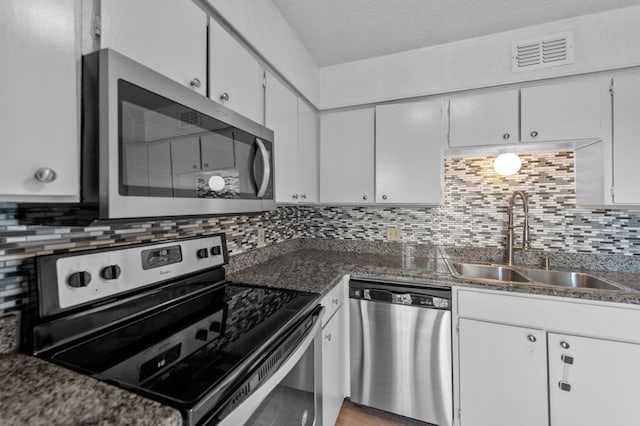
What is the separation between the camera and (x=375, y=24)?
1.65 metres

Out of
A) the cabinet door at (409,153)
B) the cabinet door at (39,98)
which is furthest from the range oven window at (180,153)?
the cabinet door at (409,153)

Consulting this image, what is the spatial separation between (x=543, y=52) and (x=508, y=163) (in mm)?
653

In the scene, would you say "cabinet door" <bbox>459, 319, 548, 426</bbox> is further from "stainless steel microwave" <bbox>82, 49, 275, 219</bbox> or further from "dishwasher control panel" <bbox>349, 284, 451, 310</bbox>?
"stainless steel microwave" <bbox>82, 49, 275, 219</bbox>

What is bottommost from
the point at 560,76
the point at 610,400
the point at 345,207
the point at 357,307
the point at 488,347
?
the point at 610,400

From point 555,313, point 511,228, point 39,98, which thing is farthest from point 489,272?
point 39,98

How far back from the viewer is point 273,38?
1495 millimetres

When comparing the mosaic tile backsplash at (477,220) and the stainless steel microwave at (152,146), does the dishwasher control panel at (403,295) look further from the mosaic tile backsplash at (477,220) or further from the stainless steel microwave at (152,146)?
the stainless steel microwave at (152,146)

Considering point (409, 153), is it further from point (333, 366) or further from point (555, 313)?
point (333, 366)

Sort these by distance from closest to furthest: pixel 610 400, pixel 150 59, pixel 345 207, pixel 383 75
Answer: pixel 150 59
pixel 610 400
pixel 383 75
pixel 345 207

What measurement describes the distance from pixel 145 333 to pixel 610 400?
199 cm

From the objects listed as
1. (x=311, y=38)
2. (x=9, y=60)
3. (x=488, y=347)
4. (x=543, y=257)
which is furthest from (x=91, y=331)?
(x=543, y=257)

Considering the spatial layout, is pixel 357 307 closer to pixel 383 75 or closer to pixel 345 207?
pixel 345 207

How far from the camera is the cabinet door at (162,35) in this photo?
729 mm

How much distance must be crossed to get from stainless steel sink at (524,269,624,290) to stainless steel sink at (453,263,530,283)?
0.08 metres
